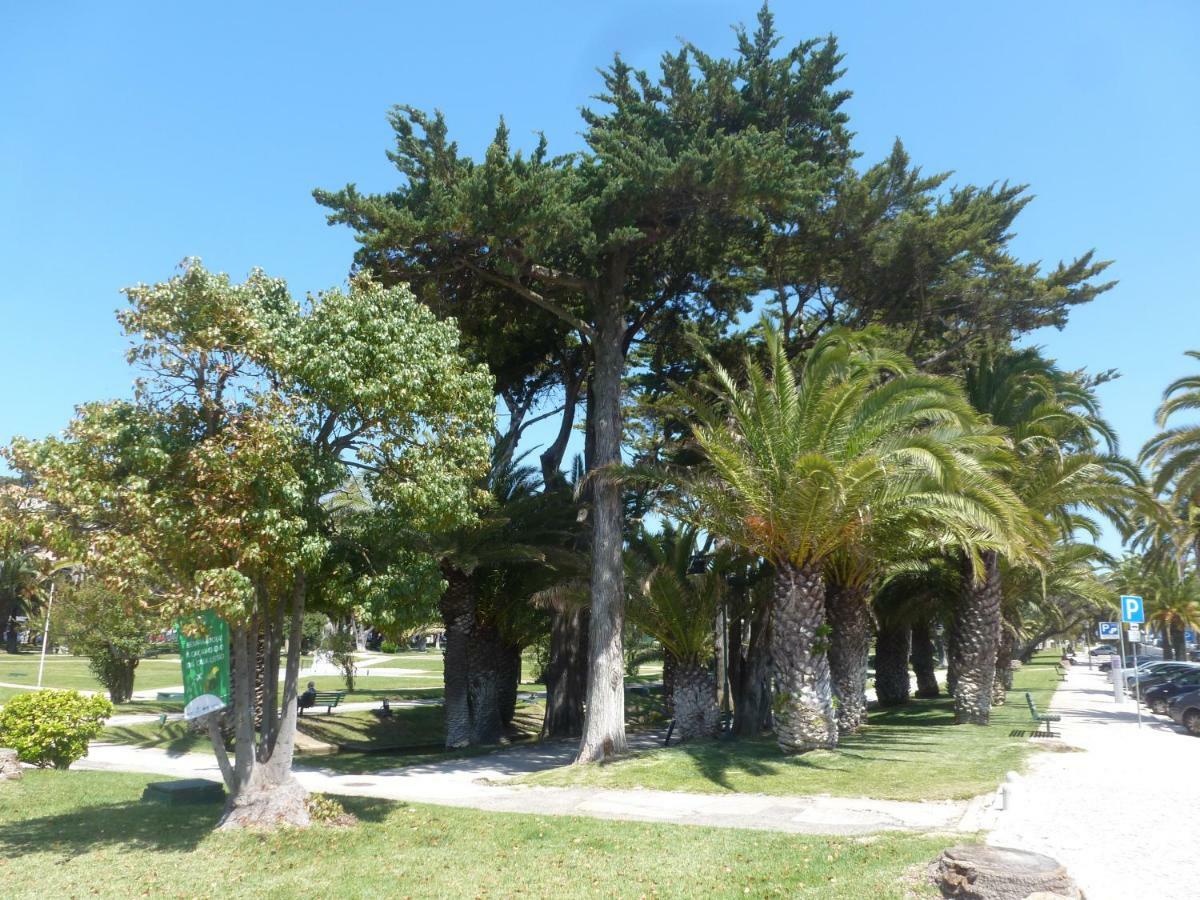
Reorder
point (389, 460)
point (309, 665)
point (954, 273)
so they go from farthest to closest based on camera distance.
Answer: point (309, 665)
point (954, 273)
point (389, 460)

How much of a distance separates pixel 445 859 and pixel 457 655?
1334 centimetres

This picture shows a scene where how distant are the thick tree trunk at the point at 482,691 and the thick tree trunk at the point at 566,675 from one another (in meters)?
1.49

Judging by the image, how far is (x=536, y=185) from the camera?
16.1 m

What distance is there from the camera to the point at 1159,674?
108ft

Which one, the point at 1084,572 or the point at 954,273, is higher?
the point at 954,273

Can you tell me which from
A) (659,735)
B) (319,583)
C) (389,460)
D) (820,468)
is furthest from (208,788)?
(659,735)

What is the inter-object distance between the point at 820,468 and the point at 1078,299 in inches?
463

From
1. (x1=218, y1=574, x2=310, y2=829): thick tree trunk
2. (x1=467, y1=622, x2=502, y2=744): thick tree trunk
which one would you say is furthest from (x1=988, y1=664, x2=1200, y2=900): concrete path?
(x1=467, y1=622, x2=502, y2=744): thick tree trunk

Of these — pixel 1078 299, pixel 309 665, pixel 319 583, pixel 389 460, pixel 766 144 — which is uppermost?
pixel 766 144

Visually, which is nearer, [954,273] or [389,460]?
[389,460]

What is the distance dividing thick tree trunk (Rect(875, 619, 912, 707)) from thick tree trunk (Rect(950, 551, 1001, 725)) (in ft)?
26.6

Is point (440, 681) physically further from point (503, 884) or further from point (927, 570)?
point (503, 884)

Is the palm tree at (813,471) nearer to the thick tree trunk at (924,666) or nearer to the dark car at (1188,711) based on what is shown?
the dark car at (1188,711)

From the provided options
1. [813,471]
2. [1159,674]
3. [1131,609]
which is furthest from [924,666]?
[813,471]
